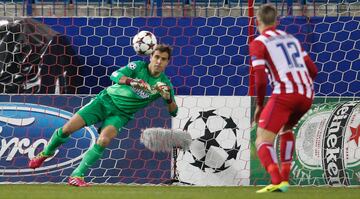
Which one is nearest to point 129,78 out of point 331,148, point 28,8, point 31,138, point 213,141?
point 213,141

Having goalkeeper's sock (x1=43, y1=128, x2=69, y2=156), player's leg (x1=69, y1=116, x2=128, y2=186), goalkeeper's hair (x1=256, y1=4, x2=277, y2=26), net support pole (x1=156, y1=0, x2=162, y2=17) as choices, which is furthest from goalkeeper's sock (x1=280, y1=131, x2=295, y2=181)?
net support pole (x1=156, y1=0, x2=162, y2=17)

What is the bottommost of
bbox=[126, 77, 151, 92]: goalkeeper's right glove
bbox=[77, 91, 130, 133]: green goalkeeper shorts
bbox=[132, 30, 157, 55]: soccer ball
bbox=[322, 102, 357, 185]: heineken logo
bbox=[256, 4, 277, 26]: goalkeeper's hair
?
bbox=[322, 102, 357, 185]: heineken logo

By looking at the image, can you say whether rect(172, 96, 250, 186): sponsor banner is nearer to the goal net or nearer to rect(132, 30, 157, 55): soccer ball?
the goal net

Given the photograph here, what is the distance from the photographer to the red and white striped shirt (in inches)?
265

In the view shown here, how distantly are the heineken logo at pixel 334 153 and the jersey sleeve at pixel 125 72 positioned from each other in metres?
2.24

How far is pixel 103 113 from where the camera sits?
8953 millimetres

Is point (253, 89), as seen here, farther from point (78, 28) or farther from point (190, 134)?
point (78, 28)

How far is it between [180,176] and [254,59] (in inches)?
116

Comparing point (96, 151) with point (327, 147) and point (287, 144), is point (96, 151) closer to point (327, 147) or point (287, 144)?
point (287, 144)

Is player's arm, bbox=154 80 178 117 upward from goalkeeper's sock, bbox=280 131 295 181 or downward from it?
upward

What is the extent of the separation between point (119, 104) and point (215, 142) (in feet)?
4.02

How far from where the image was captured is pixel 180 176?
30.6ft

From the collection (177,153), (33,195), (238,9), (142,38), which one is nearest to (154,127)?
(177,153)

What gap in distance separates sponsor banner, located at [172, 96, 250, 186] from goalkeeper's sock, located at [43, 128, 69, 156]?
4.53 ft
